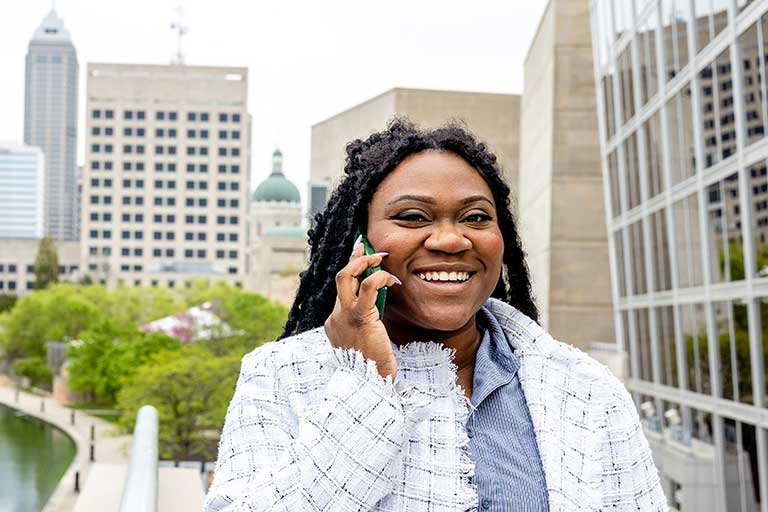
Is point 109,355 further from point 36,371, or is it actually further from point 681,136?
point 681,136

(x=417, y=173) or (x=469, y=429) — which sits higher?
(x=417, y=173)

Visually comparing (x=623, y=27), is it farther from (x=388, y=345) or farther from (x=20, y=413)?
(x=20, y=413)

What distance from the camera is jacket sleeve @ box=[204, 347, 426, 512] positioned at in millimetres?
1849

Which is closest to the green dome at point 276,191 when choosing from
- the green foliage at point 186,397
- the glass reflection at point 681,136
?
the green foliage at point 186,397

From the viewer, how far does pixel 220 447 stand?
2068mm

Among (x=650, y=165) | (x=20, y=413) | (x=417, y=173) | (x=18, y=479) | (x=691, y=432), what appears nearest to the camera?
Answer: (x=417, y=173)

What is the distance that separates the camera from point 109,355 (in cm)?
4866

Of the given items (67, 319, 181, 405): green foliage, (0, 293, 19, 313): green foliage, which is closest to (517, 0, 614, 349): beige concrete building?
(67, 319, 181, 405): green foliage

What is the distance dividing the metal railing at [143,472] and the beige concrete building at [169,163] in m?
114

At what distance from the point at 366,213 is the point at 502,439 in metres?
0.57

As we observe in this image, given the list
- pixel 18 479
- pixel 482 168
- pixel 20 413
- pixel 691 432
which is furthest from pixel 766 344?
pixel 20 413

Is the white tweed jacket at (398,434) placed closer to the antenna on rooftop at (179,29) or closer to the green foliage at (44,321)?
the green foliage at (44,321)

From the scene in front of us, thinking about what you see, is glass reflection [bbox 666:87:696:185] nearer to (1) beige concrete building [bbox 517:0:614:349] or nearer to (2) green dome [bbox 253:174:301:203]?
(1) beige concrete building [bbox 517:0:614:349]

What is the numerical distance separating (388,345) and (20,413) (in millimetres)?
56901
